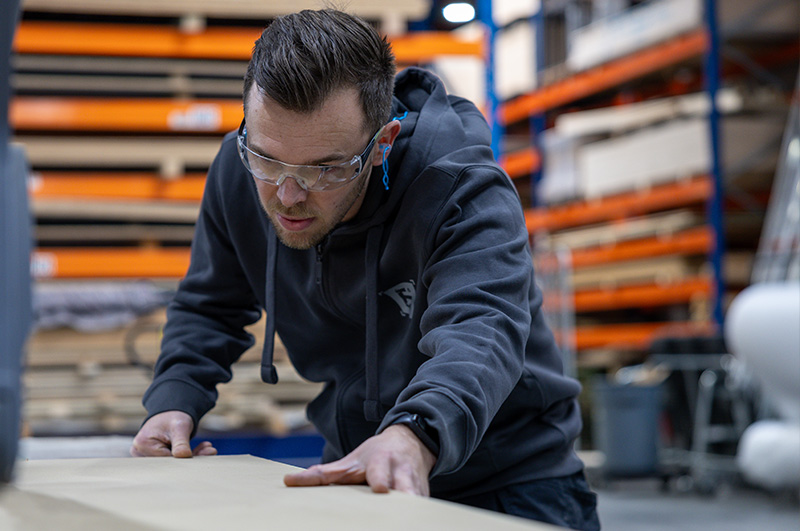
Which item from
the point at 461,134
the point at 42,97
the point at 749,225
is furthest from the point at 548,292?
the point at 461,134

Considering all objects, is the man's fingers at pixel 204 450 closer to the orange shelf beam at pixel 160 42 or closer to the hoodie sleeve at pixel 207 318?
the hoodie sleeve at pixel 207 318

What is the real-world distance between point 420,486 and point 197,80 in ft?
11.8

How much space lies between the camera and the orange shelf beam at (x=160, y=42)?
4250mm

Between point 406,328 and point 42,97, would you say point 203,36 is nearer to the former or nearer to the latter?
point 42,97

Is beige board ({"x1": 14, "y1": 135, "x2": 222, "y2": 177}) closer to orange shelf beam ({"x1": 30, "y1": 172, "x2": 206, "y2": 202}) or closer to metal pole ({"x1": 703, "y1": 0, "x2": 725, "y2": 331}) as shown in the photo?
orange shelf beam ({"x1": 30, "y1": 172, "x2": 206, "y2": 202})

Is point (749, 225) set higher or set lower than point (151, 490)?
higher

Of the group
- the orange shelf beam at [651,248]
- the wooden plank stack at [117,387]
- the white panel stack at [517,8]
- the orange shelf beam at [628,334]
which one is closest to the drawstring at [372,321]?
the wooden plank stack at [117,387]

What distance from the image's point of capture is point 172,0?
4.28 m

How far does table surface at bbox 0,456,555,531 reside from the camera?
90 cm

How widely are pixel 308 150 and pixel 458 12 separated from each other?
11.6 feet

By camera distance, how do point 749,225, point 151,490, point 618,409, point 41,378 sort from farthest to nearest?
1. point 749,225
2. point 618,409
3. point 41,378
4. point 151,490

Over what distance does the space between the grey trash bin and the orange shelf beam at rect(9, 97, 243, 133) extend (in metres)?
3.27

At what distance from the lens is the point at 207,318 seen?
2.00 metres

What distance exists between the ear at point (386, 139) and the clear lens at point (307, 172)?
0.14 ft
